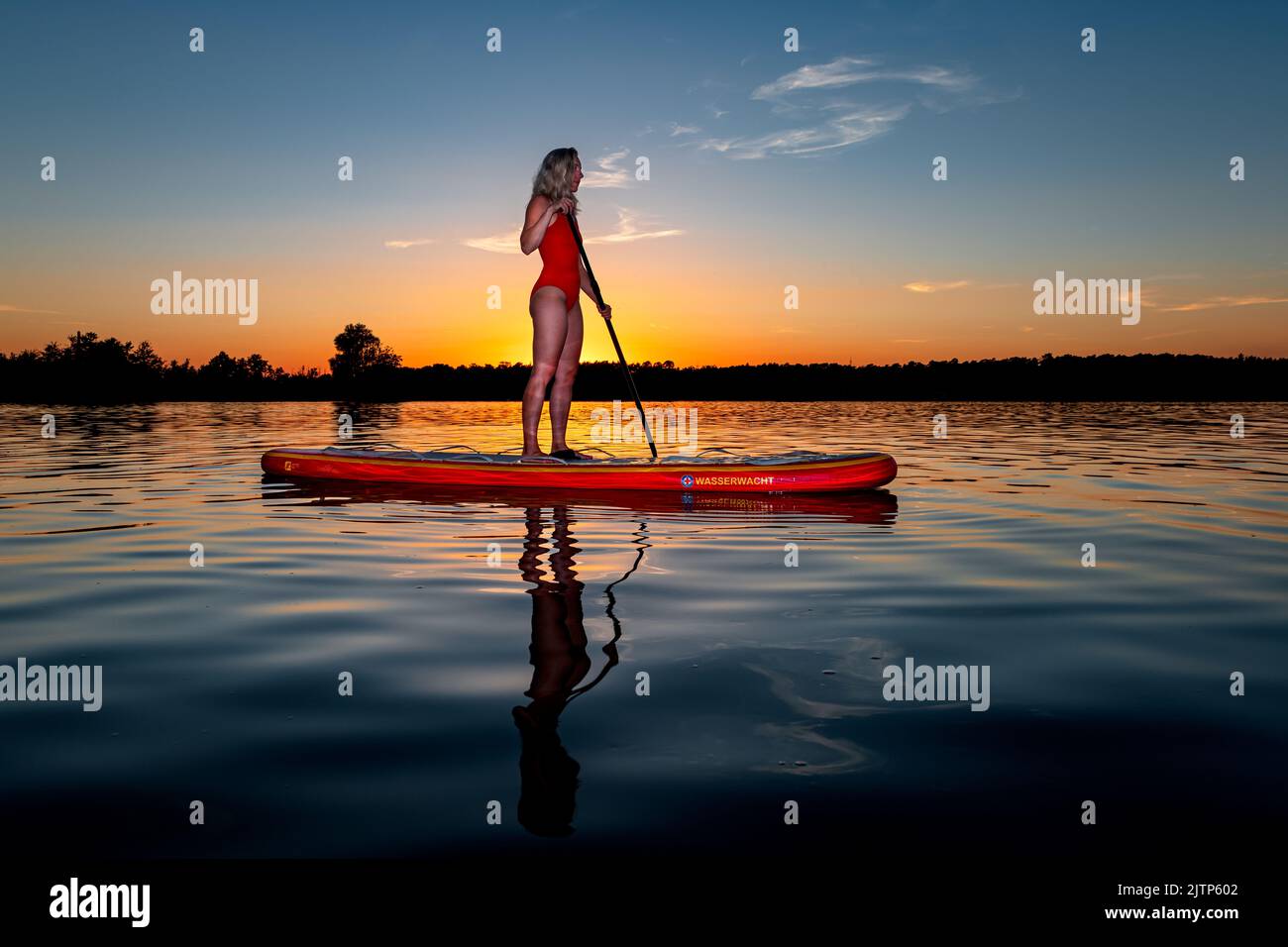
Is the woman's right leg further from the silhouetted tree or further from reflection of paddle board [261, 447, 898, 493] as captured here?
the silhouetted tree

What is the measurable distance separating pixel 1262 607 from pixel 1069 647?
4.94 ft

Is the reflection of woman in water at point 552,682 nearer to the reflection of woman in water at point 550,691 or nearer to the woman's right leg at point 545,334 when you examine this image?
the reflection of woman in water at point 550,691

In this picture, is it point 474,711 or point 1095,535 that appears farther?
point 1095,535

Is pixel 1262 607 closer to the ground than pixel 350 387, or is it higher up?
closer to the ground

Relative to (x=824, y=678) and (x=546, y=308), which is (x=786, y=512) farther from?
(x=824, y=678)

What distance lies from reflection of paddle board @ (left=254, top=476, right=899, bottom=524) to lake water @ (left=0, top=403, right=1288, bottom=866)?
91cm

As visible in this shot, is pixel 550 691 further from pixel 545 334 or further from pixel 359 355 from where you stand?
pixel 359 355

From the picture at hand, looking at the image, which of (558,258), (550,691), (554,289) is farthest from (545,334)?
(550,691)

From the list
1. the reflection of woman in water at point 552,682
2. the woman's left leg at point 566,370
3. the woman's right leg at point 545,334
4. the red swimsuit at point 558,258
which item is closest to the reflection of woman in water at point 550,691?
the reflection of woman in water at point 552,682

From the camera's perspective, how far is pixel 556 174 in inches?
364

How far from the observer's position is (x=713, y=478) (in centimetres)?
920

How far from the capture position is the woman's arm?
9.27 m
